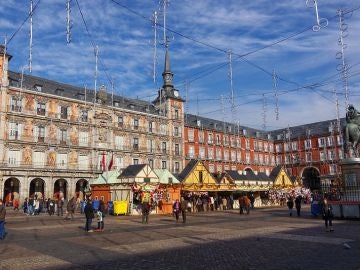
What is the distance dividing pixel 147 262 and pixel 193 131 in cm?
6030

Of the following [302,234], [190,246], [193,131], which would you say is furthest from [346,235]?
[193,131]

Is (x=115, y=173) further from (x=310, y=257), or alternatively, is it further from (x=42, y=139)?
(x=310, y=257)

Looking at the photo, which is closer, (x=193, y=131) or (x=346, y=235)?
(x=346, y=235)

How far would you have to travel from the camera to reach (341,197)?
2344 centimetres

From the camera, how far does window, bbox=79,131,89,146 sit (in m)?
53.4

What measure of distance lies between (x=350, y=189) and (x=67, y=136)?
39.6m

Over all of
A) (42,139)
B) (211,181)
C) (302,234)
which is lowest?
(302,234)

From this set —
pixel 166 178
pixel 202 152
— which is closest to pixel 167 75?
pixel 202 152

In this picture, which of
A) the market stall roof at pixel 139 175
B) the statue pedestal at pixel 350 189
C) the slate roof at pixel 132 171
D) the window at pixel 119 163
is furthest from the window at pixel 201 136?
the statue pedestal at pixel 350 189

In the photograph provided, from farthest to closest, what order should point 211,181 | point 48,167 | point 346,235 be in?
point 48,167, point 211,181, point 346,235

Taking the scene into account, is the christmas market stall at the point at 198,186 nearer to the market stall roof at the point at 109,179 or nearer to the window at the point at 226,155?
the market stall roof at the point at 109,179

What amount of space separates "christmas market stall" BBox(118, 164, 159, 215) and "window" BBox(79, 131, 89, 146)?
74.5 ft

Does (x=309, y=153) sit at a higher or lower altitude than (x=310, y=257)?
higher

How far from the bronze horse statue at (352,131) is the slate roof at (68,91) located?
131 feet
